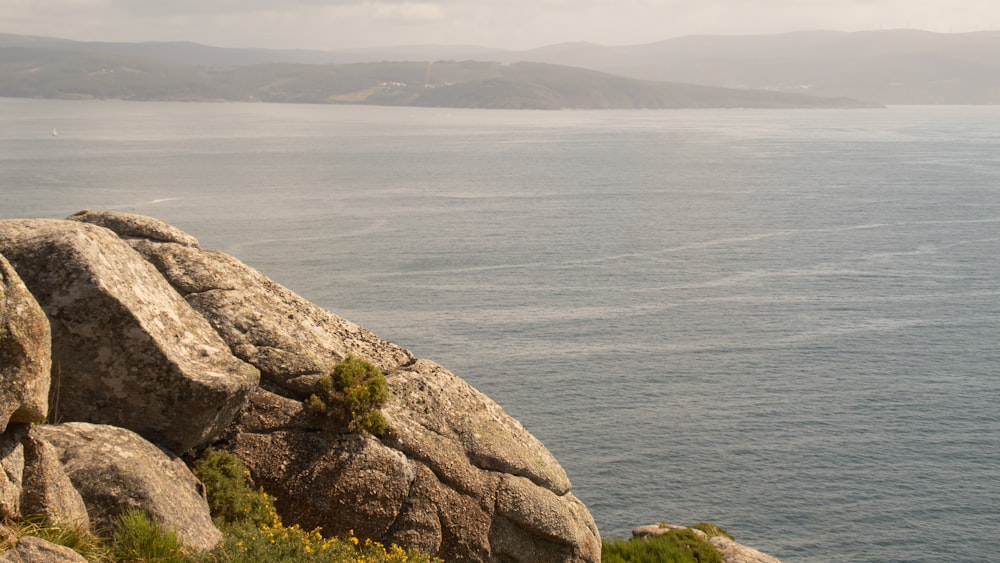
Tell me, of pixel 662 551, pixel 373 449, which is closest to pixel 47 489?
pixel 373 449

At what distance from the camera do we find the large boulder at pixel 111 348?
1808 cm

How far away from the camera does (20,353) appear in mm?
14297

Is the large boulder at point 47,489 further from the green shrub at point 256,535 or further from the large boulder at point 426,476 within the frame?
the large boulder at point 426,476

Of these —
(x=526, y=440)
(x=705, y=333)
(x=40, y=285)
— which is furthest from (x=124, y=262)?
(x=705, y=333)

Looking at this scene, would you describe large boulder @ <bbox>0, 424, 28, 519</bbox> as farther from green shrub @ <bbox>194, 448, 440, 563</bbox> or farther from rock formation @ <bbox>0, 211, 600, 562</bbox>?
green shrub @ <bbox>194, 448, 440, 563</bbox>

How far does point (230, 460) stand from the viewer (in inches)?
805

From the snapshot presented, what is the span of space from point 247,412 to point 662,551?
19445 mm

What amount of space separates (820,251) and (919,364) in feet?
178

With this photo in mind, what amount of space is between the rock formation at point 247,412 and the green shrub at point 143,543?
85cm

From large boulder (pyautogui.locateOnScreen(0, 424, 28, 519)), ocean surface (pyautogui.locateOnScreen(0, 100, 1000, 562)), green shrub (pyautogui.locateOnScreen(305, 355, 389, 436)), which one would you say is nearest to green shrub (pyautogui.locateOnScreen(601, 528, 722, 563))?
green shrub (pyautogui.locateOnScreen(305, 355, 389, 436))

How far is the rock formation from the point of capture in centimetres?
1794

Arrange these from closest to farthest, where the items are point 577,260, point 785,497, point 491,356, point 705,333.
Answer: point 785,497, point 491,356, point 705,333, point 577,260

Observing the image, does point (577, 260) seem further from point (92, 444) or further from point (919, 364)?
point (92, 444)

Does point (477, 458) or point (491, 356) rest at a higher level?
point (477, 458)
